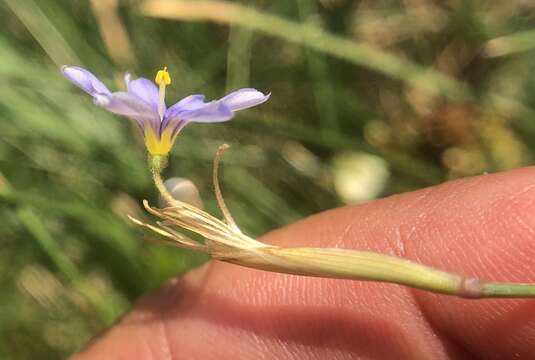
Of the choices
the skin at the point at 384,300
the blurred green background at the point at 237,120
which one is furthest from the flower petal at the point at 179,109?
the blurred green background at the point at 237,120

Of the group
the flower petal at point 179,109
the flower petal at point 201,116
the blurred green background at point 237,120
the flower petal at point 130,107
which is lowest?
the flower petal at point 130,107

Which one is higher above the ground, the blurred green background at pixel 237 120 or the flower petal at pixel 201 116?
the blurred green background at pixel 237 120

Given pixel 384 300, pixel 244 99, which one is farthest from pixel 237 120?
pixel 244 99

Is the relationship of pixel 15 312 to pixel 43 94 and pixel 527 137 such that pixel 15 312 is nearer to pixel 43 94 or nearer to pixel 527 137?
pixel 43 94

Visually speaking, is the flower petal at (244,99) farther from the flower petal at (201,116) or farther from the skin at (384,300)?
the skin at (384,300)

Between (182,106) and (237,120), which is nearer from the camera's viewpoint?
(182,106)

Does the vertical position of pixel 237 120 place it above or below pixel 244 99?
above

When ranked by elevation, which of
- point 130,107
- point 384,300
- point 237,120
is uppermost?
point 237,120

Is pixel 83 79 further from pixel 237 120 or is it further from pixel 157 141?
pixel 237 120
